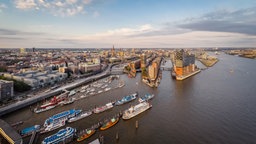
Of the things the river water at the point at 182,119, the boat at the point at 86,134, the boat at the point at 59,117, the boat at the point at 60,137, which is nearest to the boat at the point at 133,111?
the river water at the point at 182,119

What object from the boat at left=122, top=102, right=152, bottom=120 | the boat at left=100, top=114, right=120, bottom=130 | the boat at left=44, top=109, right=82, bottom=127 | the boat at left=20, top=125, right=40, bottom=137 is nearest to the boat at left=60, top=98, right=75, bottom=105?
the boat at left=44, top=109, right=82, bottom=127

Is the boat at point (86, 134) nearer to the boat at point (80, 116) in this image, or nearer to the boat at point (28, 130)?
the boat at point (80, 116)

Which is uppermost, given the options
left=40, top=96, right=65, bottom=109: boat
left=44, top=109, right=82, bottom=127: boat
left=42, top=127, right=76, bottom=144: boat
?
left=40, top=96, right=65, bottom=109: boat

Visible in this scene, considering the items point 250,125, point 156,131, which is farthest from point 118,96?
point 250,125

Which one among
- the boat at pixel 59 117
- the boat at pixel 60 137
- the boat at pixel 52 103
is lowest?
the boat at pixel 60 137

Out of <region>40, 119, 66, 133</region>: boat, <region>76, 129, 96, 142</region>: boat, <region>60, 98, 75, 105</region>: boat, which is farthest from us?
<region>60, 98, 75, 105</region>: boat

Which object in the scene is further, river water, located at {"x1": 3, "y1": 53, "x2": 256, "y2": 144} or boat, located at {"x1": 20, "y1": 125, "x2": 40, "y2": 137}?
boat, located at {"x1": 20, "y1": 125, "x2": 40, "y2": 137}

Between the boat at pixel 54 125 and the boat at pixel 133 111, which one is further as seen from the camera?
the boat at pixel 133 111

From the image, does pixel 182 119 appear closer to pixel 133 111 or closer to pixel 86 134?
pixel 133 111

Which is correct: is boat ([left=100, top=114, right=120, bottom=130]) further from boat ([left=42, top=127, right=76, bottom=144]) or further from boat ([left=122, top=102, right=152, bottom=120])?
boat ([left=42, top=127, right=76, bottom=144])

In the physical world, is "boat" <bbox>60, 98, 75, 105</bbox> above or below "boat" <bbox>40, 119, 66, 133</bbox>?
above

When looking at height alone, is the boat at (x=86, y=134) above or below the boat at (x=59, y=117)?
below

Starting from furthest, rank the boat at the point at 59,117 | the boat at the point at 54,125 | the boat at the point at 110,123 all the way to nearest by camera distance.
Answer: the boat at the point at 59,117 < the boat at the point at 110,123 < the boat at the point at 54,125
